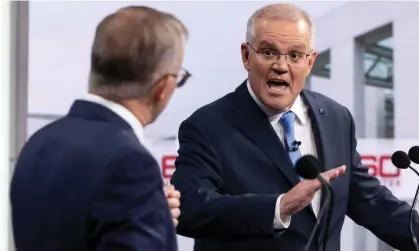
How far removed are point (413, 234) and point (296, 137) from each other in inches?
15.2

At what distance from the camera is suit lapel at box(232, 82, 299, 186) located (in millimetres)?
1613

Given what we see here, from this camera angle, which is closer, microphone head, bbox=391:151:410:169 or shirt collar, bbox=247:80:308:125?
microphone head, bbox=391:151:410:169

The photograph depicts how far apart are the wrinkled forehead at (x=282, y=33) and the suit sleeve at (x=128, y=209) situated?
0.73 m

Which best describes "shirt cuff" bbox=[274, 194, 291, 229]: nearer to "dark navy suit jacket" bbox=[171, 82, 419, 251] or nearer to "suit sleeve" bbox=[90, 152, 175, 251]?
"dark navy suit jacket" bbox=[171, 82, 419, 251]

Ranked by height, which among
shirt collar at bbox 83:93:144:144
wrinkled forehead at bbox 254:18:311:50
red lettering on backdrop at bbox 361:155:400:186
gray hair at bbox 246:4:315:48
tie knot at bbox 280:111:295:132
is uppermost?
gray hair at bbox 246:4:315:48

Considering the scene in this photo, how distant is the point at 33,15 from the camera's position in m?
2.77

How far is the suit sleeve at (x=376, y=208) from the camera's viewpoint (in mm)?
1749

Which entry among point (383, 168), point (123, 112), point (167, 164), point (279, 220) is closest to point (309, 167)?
point (279, 220)

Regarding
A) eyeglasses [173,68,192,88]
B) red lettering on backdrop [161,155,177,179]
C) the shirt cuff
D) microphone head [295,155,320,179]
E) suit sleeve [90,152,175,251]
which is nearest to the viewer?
suit sleeve [90,152,175,251]

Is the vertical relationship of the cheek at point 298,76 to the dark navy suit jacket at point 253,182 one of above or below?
above

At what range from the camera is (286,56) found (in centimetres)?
164

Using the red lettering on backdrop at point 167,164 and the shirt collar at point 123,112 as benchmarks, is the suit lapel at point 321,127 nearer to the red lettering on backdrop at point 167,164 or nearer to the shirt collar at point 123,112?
the shirt collar at point 123,112

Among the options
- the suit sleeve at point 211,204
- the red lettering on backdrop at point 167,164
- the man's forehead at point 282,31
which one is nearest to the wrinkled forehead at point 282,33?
the man's forehead at point 282,31

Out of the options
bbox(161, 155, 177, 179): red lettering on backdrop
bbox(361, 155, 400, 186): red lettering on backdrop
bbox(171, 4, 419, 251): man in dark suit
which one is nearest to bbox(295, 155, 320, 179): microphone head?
bbox(171, 4, 419, 251): man in dark suit
